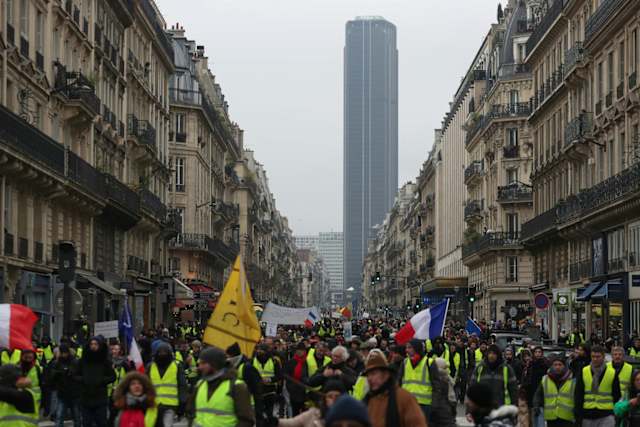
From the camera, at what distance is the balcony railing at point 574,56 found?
47197mm

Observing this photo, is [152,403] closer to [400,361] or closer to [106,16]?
[400,361]

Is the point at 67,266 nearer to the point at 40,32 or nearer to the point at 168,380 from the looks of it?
the point at 40,32

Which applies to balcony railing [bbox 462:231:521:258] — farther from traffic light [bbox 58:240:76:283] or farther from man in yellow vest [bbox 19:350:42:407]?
man in yellow vest [bbox 19:350:42:407]

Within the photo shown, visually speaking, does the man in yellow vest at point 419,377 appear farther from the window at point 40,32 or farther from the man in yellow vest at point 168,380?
the window at point 40,32

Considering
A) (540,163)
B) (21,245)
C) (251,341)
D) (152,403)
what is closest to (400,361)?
(251,341)

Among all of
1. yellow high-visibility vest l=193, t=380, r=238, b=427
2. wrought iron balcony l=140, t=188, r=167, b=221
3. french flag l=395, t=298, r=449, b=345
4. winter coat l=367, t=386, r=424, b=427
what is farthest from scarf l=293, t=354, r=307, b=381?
wrought iron balcony l=140, t=188, r=167, b=221

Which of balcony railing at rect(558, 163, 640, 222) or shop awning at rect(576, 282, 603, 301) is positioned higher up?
balcony railing at rect(558, 163, 640, 222)

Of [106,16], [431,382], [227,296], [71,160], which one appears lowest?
[431,382]

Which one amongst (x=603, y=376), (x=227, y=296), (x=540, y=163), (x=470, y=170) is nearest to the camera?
(x=227, y=296)

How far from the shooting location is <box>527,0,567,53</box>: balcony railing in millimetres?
52169

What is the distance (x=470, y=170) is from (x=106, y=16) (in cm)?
4303

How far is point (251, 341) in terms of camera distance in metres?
14.6

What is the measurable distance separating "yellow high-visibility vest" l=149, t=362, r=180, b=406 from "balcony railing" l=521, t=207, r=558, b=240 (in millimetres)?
37842

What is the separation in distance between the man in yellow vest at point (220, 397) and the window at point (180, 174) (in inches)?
2492
